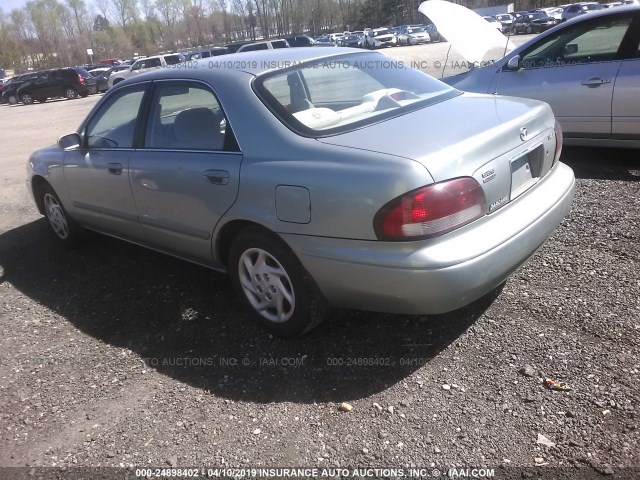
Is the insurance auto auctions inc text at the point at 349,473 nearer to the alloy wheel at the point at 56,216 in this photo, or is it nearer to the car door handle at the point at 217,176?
the car door handle at the point at 217,176

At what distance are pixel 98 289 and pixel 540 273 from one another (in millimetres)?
3277

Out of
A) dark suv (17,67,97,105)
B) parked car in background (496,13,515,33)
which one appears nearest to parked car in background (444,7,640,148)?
dark suv (17,67,97,105)

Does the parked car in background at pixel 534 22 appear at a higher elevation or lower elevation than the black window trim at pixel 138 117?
lower

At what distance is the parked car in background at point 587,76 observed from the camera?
550cm

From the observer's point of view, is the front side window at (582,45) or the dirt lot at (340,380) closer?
the dirt lot at (340,380)

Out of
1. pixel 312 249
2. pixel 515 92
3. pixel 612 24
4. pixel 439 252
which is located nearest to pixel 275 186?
pixel 312 249

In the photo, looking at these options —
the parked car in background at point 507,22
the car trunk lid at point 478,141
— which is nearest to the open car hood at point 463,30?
the car trunk lid at point 478,141

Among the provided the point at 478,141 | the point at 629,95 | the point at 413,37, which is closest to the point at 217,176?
the point at 478,141

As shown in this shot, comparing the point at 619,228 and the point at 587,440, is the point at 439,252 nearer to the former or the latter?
the point at 587,440

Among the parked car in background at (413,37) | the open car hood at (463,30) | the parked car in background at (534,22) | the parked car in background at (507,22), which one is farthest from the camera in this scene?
the parked car in background at (413,37)

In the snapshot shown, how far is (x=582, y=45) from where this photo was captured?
6055 mm

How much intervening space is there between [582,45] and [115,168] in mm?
5002

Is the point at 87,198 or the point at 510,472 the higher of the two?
the point at 87,198

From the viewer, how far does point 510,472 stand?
88.7 inches
